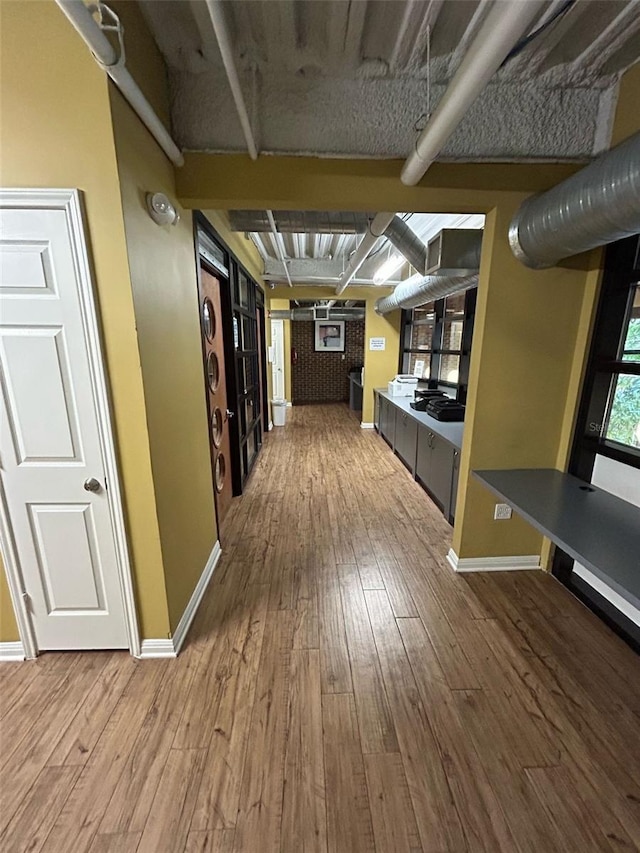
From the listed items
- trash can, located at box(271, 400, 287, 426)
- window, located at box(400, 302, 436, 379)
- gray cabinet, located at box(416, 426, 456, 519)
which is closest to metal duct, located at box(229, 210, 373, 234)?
gray cabinet, located at box(416, 426, 456, 519)

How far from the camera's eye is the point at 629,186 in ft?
4.24

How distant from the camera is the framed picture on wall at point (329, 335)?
924 centimetres

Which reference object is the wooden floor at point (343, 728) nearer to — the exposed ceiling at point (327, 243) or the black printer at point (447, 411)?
the black printer at point (447, 411)

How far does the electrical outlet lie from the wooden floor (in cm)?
41

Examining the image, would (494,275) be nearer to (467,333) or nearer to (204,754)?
(467,333)

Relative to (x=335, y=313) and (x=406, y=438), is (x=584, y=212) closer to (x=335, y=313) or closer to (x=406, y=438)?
(x=406, y=438)

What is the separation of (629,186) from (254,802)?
2.62 metres

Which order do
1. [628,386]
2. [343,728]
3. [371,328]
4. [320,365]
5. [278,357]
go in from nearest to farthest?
[343,728] → [628,386] → [371,328] → [278,357] → [320,365]

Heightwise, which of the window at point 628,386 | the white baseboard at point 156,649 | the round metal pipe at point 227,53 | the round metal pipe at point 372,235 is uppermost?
the round metal pipe at point 227,53

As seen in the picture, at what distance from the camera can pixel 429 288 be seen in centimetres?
367

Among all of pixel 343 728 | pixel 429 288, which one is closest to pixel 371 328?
pixel 429 288

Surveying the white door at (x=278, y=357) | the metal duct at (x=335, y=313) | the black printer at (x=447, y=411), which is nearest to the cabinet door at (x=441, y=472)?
the black printer at (x=447, y=411)

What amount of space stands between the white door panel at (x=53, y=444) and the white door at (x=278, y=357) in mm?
6531

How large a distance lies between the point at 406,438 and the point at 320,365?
5536mm
